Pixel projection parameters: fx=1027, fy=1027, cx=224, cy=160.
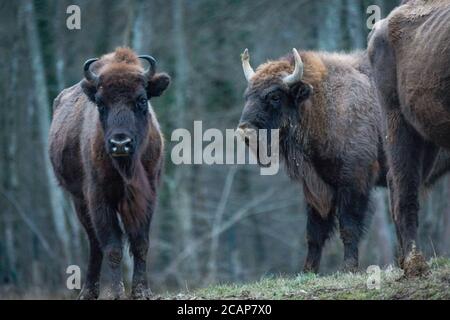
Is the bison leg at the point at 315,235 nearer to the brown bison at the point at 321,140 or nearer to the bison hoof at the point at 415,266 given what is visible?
the brown bison at the point at 321,140

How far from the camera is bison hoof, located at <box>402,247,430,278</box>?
29.2 feet

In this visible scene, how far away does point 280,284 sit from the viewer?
10125 mm

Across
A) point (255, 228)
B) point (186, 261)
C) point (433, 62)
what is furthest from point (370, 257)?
point (433, 62)

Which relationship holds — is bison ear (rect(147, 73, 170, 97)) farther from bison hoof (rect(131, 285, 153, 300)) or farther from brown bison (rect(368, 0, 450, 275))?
brown bison (rect(368, 0, 450, 275))

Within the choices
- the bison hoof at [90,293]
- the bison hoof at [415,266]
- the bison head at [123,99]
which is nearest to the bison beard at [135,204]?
the bison head at [123,99]

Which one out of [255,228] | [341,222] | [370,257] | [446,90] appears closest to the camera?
[446,90]

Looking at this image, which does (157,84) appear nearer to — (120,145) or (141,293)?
(120,145)

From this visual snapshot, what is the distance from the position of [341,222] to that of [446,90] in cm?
346

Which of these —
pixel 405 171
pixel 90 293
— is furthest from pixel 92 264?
pixel 405 171

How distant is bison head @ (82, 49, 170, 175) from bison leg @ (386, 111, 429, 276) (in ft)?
8.40

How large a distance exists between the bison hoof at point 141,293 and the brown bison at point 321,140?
6.99ft

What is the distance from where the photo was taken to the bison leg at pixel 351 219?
11.6 meters

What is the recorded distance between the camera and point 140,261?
35.0 feet
